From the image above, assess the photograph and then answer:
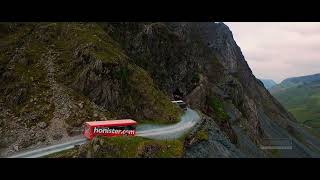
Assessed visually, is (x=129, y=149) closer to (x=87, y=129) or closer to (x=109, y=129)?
(x=109, y=129)

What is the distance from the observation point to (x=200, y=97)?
331 ft

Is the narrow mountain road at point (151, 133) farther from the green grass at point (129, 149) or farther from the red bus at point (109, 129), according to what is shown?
the green grass at point (129, 149)

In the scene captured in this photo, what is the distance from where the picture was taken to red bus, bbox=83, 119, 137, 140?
160 feet

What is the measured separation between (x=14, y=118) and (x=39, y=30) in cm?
2001

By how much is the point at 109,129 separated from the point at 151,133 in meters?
6.65

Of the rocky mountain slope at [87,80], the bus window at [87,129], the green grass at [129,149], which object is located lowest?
the green grass at [129,149]

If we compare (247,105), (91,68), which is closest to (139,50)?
(91,68)

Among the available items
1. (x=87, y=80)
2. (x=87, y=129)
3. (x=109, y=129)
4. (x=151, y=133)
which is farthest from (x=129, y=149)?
(x=87, y=80)

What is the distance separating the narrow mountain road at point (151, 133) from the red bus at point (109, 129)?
127 cm

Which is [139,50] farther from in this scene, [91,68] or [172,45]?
[91,68]

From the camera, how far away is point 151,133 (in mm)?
53750

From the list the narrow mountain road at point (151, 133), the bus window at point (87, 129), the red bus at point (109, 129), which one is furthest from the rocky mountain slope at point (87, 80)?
the red bus at point (109, 129)

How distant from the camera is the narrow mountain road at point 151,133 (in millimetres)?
46209

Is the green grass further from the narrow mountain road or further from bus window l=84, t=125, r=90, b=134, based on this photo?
bus window l=84, t=125, r=90, b=134
